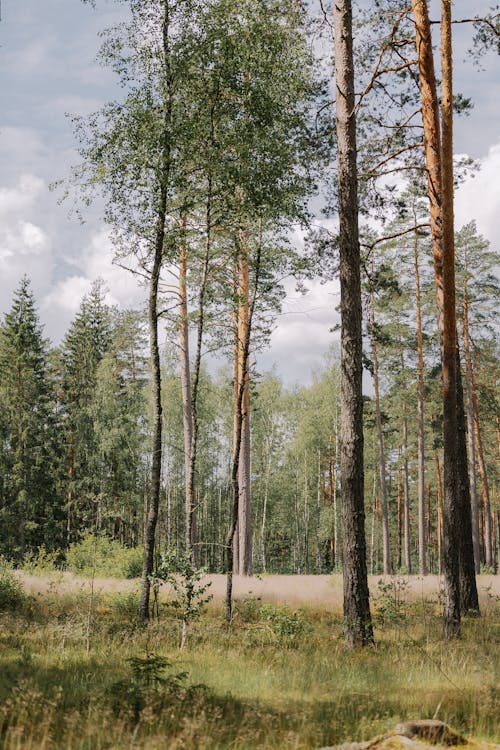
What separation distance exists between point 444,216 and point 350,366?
4586 mm

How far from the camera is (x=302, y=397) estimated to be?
1715 inches

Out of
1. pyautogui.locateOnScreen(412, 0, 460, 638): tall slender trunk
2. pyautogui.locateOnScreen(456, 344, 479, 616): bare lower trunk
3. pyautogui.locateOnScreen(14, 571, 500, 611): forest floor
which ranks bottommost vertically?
pyautogui.locateOnScreen(14, 571, 500, 611): forest floor

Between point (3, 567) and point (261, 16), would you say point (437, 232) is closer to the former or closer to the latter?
point (261, 16)

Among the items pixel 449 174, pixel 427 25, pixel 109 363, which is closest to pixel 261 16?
pixel 427 25

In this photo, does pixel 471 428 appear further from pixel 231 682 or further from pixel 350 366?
pixel 231 682

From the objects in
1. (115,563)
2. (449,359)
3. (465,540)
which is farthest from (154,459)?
(115,563)

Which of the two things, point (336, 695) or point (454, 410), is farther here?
point (454, 410)

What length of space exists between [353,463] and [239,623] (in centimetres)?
438

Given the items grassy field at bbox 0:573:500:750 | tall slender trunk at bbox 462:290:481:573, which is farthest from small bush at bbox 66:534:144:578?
tall slender trunk at bbox 462:290:481:573

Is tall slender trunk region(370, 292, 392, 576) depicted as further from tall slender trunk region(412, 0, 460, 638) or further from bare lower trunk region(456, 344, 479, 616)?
tall slender trunk region(412, 0, 460, 638)

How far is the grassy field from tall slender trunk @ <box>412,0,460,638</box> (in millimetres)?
2380

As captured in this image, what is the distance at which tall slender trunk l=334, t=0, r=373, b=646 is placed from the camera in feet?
28.5

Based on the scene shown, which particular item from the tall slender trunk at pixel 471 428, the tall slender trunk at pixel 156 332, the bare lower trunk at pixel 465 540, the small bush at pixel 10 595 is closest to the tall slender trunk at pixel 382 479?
the tall slender trunk at pixel 471 428

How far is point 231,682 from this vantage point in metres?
5.98
